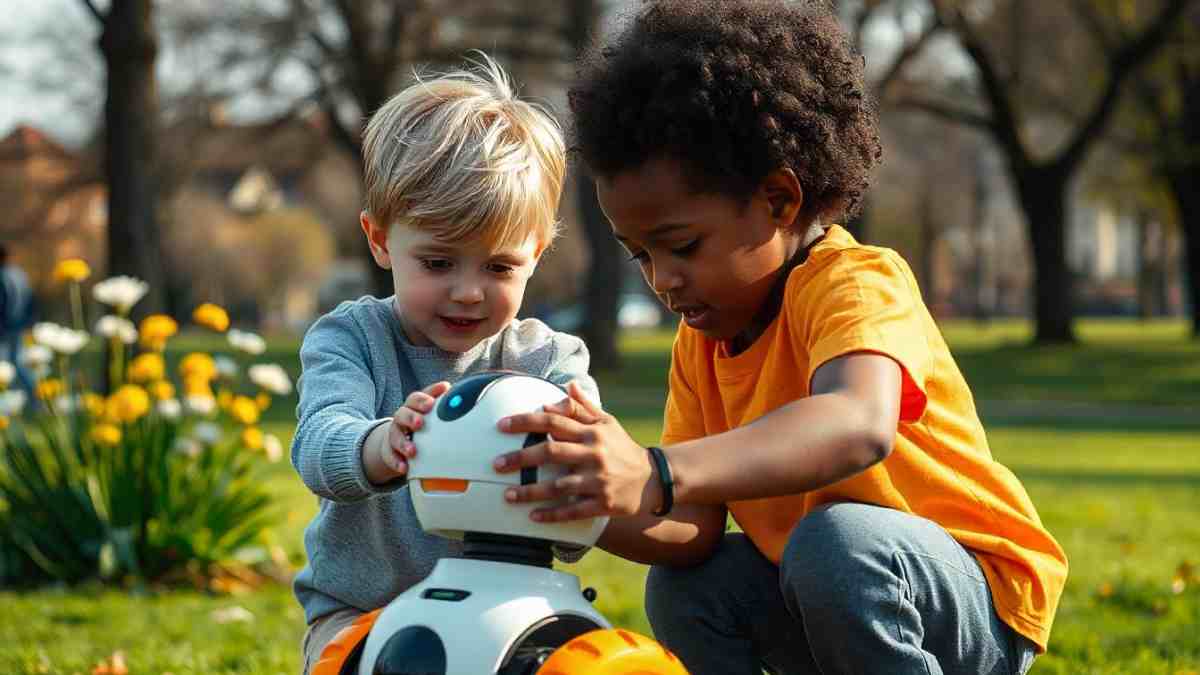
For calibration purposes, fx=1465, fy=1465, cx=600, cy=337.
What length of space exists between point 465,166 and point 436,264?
0.19 metres

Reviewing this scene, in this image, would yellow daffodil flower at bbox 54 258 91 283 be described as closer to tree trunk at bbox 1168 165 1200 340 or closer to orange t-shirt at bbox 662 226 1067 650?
orange t-shirt at bbox 662 226 1067 650

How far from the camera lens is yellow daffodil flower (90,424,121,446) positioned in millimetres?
4988

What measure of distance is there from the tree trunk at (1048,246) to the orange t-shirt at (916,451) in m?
21.8

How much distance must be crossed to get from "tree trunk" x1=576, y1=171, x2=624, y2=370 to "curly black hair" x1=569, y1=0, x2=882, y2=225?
1834 cm

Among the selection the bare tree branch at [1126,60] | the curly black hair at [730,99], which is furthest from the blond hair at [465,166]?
the bare tree branch at [1126,60]

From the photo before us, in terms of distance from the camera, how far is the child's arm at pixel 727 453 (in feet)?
6.21

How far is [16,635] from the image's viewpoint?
4.33 m

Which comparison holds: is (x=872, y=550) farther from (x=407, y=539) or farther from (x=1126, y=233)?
(x=1126, y=233)

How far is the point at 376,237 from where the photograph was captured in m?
2.68

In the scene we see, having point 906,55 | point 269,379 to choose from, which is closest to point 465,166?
point 269,379

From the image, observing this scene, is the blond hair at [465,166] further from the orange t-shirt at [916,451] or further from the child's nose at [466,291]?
the orange t-shirt at [916,451]

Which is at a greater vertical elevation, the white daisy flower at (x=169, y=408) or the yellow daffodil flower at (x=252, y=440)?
the white daisy flower at (x=169, y=408)

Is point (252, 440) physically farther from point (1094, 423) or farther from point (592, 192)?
point (592, 192)

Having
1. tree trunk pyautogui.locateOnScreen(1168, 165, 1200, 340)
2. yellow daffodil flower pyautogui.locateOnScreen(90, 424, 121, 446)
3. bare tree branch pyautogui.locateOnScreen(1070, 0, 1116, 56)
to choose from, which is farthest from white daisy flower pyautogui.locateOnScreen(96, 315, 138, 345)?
tree trunk pyautogui.locateOnScreen(1168, 165, 1200, 340)
